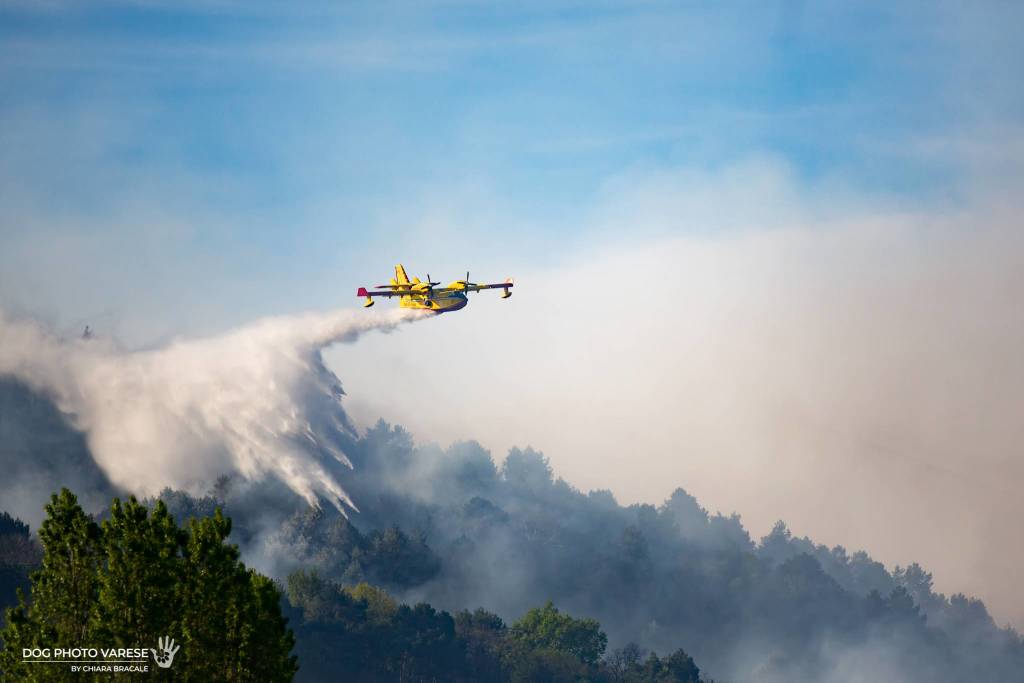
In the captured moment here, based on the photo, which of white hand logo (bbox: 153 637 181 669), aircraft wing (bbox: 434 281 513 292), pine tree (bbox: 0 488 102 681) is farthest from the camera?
aircraft wing (bbox: 434 281 513 292)

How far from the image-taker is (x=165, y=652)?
7475cm

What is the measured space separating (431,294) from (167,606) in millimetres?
79271

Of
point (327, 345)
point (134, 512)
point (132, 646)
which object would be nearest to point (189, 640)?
point (132, 646)

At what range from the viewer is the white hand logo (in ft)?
244

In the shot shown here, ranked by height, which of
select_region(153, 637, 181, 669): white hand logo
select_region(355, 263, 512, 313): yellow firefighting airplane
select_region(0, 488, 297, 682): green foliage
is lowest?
select_region(153, 637, 181, 669): white hand logo

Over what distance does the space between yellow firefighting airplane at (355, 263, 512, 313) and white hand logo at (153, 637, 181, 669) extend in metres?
79.4

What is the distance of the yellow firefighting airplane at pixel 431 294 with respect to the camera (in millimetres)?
151250

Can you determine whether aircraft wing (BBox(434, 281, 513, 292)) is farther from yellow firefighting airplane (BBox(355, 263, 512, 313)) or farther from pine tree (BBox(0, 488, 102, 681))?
pine tree (BBox(0, 488, 102, 681))

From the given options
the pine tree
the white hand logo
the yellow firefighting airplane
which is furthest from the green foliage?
the yellow firefighting airplane

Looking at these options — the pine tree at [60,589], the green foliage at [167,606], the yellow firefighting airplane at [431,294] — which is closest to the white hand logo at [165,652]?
the green foliage at [167,606]

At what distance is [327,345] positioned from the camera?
197000mm

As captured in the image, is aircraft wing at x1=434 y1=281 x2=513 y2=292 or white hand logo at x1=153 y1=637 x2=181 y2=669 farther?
aircraft wing at x1=434 y1=281 x2=513 y2=292

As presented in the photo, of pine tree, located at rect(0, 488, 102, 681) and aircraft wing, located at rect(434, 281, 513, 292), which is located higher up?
aircraft wing, located at rect(434, 281, 513, 292)

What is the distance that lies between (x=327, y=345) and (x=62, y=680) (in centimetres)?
12239
